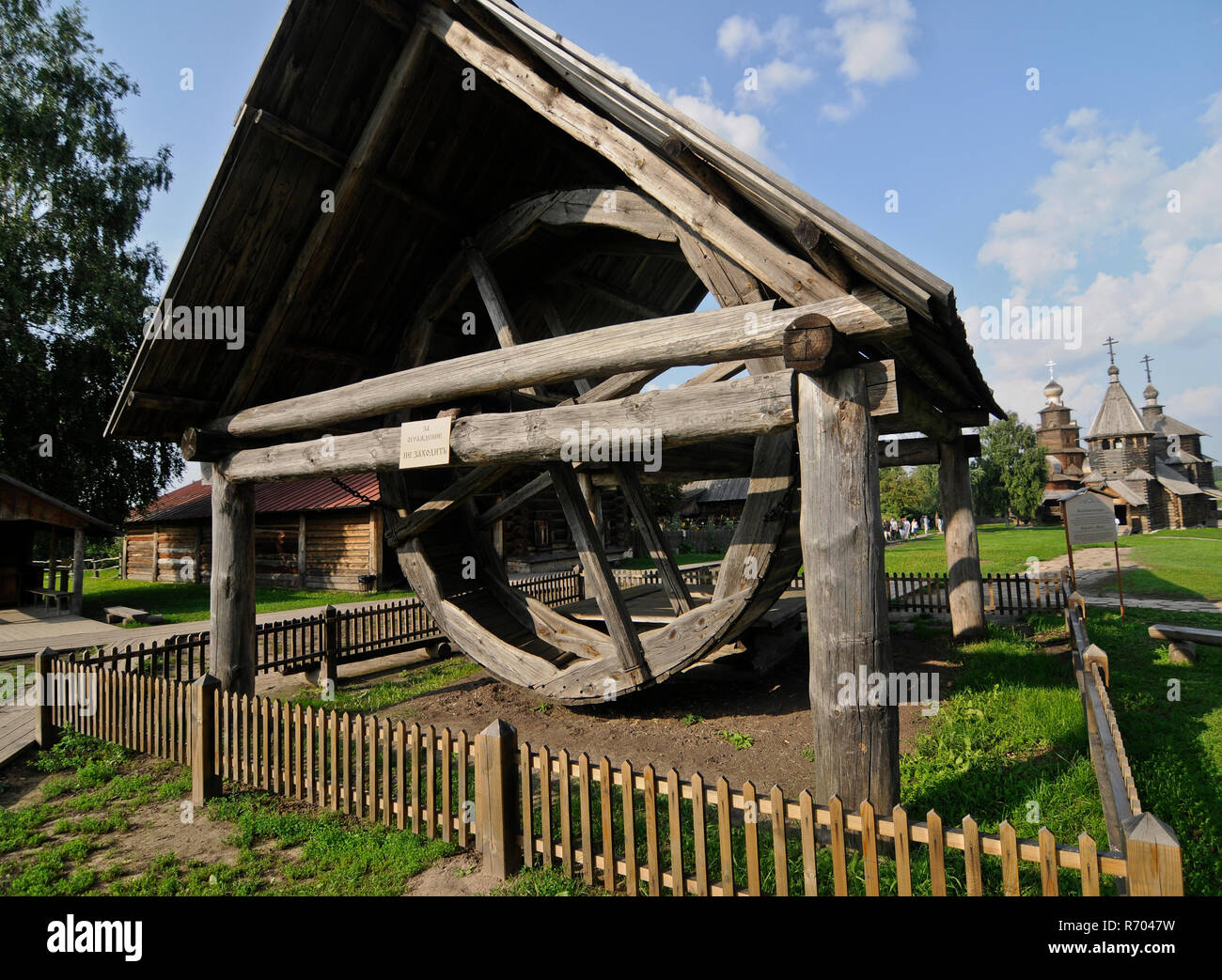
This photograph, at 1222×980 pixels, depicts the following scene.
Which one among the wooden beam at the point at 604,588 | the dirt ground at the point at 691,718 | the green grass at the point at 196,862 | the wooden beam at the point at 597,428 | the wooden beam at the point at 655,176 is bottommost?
the green grass at the point at 196,862

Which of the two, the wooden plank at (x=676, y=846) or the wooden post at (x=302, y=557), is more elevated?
the wooden post at (x=302, y=557)

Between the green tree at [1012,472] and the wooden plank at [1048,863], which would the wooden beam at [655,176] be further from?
the green tree at [1012,472]

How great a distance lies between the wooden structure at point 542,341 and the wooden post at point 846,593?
15 millimetres

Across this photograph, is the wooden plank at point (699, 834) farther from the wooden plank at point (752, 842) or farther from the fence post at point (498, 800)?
the fence post at point (498, 800)

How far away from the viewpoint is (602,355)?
431cm

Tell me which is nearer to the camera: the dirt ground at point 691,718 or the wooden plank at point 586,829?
the wooden plank at point 586,829

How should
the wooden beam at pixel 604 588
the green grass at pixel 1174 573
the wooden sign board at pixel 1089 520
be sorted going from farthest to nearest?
the green grass at pixel 1174 573
the wooden sign board at pixel 1089 520
the wooden beam at pixel 604 588

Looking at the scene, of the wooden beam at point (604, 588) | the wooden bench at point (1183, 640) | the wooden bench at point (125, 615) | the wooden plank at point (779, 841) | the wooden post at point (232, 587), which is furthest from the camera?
the wooden bench at point (125, 615)

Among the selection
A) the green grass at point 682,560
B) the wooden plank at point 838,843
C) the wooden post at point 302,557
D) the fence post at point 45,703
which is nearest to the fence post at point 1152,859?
the wooden plank at point 838,843

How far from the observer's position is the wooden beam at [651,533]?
6.86 m

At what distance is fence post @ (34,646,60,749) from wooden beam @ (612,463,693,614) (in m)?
6.12

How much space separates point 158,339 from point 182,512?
21.8 m

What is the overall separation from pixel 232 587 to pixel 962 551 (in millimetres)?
9211
